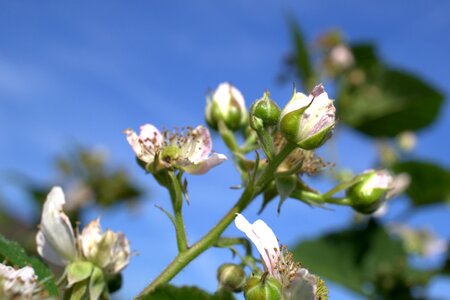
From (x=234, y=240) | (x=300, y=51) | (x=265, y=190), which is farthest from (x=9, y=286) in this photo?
(x=300, y=51)

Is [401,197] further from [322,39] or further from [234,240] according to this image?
[234,240]

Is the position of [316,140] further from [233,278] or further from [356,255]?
[356,255]

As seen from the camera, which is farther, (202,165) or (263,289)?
(202,165)

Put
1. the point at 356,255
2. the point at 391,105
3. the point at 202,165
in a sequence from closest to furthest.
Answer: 1. the point at 202,165
2. the point at 356,255
3. the point at 391,105

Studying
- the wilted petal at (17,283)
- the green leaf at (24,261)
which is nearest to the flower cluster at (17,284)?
the wilted petal at (17,283)

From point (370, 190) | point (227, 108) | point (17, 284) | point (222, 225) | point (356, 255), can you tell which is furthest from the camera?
point (356, 255)

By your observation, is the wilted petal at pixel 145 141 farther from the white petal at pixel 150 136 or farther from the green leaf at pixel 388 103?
the green leaf at pixel 388 103

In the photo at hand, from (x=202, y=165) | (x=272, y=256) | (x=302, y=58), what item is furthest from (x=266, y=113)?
(x=302, y=58)
